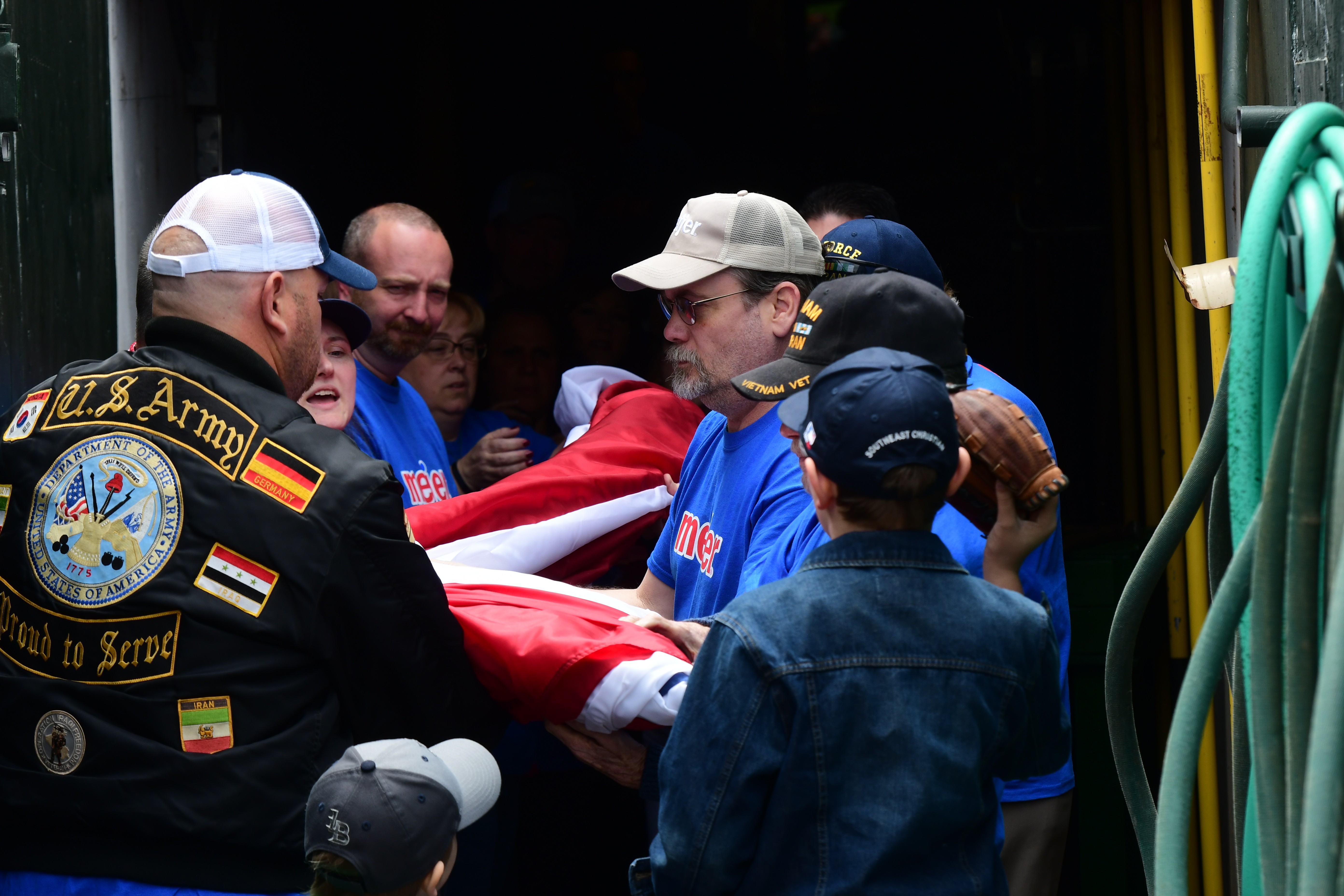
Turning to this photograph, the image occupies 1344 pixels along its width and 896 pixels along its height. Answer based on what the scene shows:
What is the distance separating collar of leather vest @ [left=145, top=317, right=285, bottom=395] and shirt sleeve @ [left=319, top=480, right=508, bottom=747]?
1.13 ft

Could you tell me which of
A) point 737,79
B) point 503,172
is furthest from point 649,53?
point 503,172

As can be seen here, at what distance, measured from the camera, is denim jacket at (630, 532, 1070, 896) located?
1709 mm

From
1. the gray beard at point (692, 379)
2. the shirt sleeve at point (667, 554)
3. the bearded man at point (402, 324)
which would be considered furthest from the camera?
the bearded man at point (402, 324)

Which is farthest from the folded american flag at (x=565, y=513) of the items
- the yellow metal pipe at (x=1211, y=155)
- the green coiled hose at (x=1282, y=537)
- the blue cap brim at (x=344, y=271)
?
the green coiled hose at (x=1282, y=537)

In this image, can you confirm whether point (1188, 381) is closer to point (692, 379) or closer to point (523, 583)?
point (692, 379)

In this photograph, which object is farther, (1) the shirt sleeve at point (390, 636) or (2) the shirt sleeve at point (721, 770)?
(1) the shirt sleeve at point (390, 636)

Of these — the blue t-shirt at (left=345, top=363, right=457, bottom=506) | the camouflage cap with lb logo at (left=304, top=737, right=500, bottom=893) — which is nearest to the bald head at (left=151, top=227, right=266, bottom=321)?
the camouflage cap with lb logo at (left=304, top=737, right=500, bottom=893)

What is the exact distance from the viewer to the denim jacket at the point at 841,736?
1.71 metres

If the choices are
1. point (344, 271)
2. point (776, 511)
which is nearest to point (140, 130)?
point (344, 271)

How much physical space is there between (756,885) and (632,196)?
4.98 metres

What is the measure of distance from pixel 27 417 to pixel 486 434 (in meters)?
2.27

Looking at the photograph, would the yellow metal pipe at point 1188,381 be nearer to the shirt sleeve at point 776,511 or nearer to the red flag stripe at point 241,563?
the shirt sleeve at point 776,511

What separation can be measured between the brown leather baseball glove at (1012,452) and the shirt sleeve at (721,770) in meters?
0.64

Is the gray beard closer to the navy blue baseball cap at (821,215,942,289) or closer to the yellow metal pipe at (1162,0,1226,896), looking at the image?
the navy blue baseball cap at (821,215,942,289)
